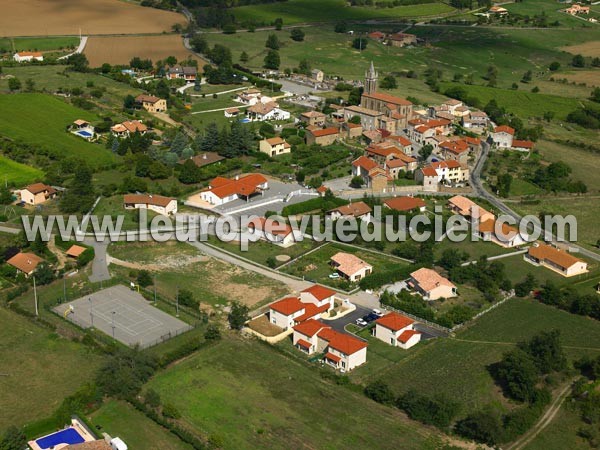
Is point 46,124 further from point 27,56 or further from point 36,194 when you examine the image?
point 27,56

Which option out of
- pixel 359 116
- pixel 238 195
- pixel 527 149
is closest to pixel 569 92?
pixel 527 149

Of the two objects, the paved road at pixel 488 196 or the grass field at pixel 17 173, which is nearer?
the paved road at pixel 488 196

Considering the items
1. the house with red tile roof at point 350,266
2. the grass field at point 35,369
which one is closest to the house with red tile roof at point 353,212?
the house with red tile roof at point 350,266

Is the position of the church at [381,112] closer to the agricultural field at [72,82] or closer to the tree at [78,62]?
the agricultural field at [72,82]

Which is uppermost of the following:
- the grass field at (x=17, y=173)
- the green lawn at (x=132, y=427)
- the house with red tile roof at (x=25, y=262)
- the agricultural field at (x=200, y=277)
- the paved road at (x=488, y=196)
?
the grass field at (x=17, y=173)

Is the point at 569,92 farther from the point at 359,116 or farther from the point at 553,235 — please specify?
the point at 553,235

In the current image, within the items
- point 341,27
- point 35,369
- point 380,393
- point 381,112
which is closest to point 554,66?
point 341,27

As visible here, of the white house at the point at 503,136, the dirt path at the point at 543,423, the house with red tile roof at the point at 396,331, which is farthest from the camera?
the white house at the point at 503,136
